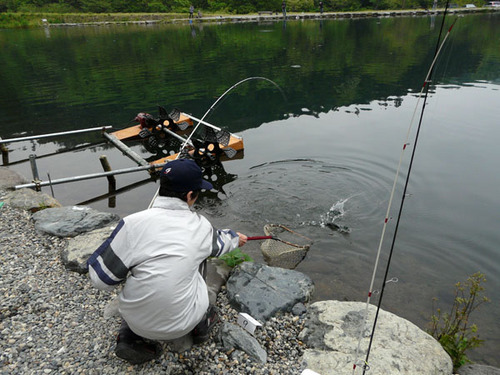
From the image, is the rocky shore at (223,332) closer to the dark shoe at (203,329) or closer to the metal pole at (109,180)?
the dark shoe at (203,329)

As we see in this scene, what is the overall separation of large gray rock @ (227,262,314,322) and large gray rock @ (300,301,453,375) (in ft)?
1.52

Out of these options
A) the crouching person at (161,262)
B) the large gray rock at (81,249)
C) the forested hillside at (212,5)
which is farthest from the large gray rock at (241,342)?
the forested hillside at (212,5)

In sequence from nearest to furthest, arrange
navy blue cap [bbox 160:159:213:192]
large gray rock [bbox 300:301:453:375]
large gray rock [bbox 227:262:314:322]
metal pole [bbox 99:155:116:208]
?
navy blue cap [bbox 160:159:213:192] < large gray rock [bbox 300:301:453:375] < large gray rock [bbox 227:262:314:322] < metal pole [bbox 99:155:116:208]

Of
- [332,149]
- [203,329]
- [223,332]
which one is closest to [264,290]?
[223,332]

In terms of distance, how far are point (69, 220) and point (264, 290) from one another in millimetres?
4146

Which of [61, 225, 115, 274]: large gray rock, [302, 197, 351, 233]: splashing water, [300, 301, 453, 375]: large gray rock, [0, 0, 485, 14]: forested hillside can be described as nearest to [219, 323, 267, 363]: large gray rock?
[300, 301, 453, 375]: large gray rock

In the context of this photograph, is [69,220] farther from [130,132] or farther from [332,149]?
[332,149]

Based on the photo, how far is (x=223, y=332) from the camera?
14.7 feet

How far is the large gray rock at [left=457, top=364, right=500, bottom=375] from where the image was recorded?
14.5 feet

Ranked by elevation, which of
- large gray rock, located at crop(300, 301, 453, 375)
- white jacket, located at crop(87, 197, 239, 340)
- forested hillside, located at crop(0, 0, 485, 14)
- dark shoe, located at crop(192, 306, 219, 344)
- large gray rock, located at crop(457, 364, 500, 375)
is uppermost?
forested hillside, located at crop(0, 0, 485, 14)

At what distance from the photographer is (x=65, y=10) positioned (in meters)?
80.9

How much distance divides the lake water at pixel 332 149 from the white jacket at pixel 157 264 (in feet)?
11.3

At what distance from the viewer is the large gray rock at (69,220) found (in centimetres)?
687

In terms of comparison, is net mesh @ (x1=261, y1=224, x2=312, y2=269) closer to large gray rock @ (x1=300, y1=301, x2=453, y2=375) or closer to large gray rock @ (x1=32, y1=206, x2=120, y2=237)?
large gray rock @ (x1=300, y1=301, x2=453, y2=375)
